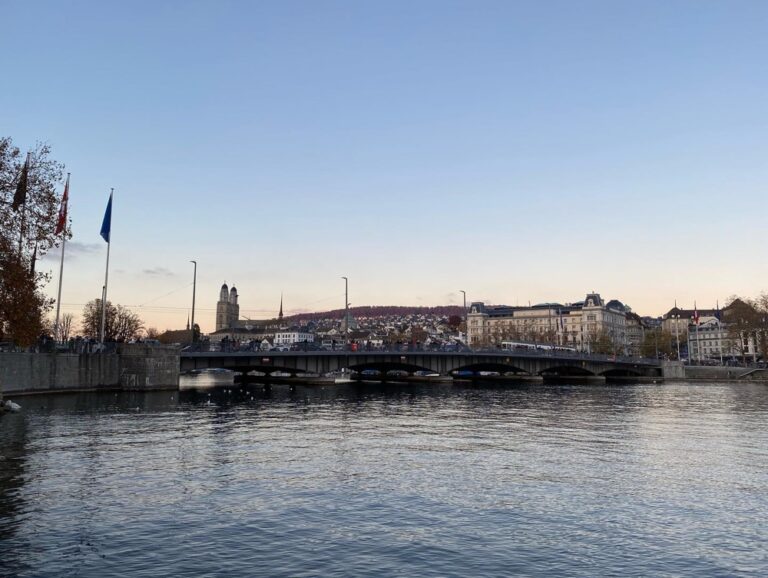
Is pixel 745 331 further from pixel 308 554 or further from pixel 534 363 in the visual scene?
pixel 308 554

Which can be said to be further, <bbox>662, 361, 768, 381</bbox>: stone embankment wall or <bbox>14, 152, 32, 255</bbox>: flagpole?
<bbox>662, 361, 768, 381</bbox>: stone embankment wall

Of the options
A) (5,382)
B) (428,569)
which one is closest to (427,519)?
(428,569)

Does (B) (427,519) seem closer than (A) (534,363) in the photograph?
Yes

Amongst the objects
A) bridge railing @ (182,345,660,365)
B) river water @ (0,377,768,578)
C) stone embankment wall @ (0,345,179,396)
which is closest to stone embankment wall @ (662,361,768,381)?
bridge railing @ (182,345,660,365)

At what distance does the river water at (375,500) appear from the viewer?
1506cm

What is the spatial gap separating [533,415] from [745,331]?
113 m

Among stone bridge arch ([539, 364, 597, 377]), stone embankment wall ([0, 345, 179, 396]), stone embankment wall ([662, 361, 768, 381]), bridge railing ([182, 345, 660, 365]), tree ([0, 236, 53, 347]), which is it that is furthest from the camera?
stone bridge arch ([539, 364, 597, 377])

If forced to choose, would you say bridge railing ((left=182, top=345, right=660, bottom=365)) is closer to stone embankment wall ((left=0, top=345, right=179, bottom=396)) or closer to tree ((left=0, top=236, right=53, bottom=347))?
stone embankment wall ((left=0, top=345, right=179, bottom=396))

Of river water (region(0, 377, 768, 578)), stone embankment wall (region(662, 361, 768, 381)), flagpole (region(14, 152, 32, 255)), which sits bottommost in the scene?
river water (region(0, 377, 768, 578))

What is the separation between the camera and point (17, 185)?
47.1 m

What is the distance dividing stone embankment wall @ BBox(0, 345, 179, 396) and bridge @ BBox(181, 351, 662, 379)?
627cm

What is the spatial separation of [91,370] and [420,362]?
2197 inches

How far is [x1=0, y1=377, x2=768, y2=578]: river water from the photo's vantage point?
15062mm

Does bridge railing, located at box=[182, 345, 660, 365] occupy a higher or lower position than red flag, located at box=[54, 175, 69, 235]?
lower
